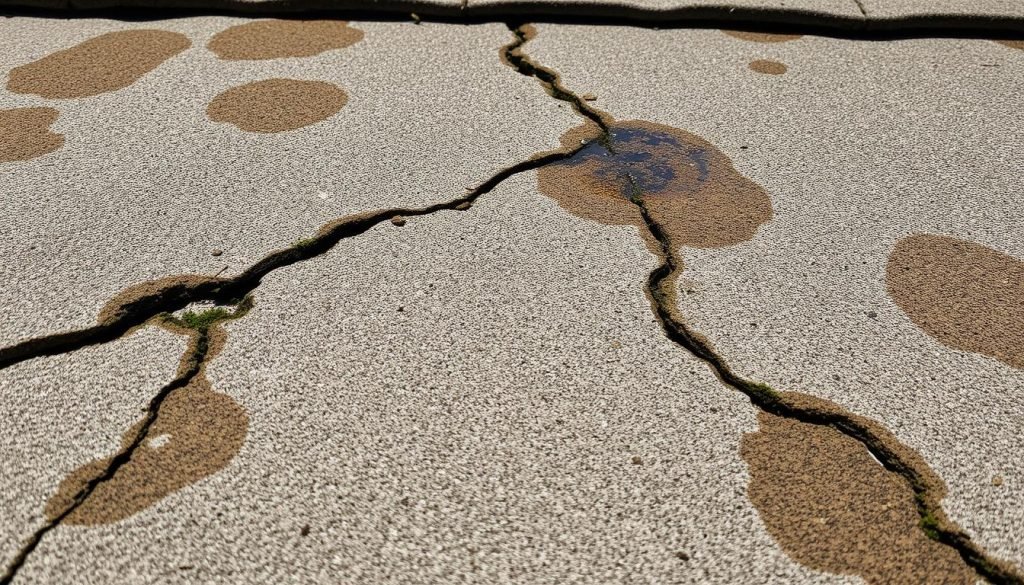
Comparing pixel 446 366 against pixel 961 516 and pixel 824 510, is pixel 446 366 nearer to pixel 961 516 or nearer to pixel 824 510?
pixel 824 510

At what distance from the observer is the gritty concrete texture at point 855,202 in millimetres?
1730

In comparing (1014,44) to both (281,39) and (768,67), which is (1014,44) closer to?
(768,67)

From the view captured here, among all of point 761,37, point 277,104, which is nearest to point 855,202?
point 761,37

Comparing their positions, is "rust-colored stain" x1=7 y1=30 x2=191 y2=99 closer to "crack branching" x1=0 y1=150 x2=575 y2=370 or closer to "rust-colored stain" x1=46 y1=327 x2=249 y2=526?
"crack branching" x1=0 y1=150 x2=575 y2=370

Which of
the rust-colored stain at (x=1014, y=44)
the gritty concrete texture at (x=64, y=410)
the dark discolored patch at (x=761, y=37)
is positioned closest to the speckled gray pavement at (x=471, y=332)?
the gritty concrete texture at (x=64, y=410)

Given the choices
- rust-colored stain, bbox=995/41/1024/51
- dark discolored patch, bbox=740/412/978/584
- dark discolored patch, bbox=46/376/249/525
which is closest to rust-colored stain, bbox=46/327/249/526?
dark discolored patch, bbox=46/376/249/525

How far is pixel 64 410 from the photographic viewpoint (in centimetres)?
166

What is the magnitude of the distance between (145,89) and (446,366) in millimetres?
2082

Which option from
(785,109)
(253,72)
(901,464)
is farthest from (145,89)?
(901,464)

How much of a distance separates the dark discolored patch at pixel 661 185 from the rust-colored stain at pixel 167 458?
4.01ft

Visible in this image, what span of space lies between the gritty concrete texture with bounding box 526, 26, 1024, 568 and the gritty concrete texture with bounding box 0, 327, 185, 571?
4.37 ft

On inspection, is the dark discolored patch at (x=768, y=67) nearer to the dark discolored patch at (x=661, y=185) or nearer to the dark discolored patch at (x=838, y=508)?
the dark discolored patch at (x=661, y=185)

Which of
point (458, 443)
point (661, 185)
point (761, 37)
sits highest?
point (761, 37)

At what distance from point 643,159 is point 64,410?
6.22 feet
